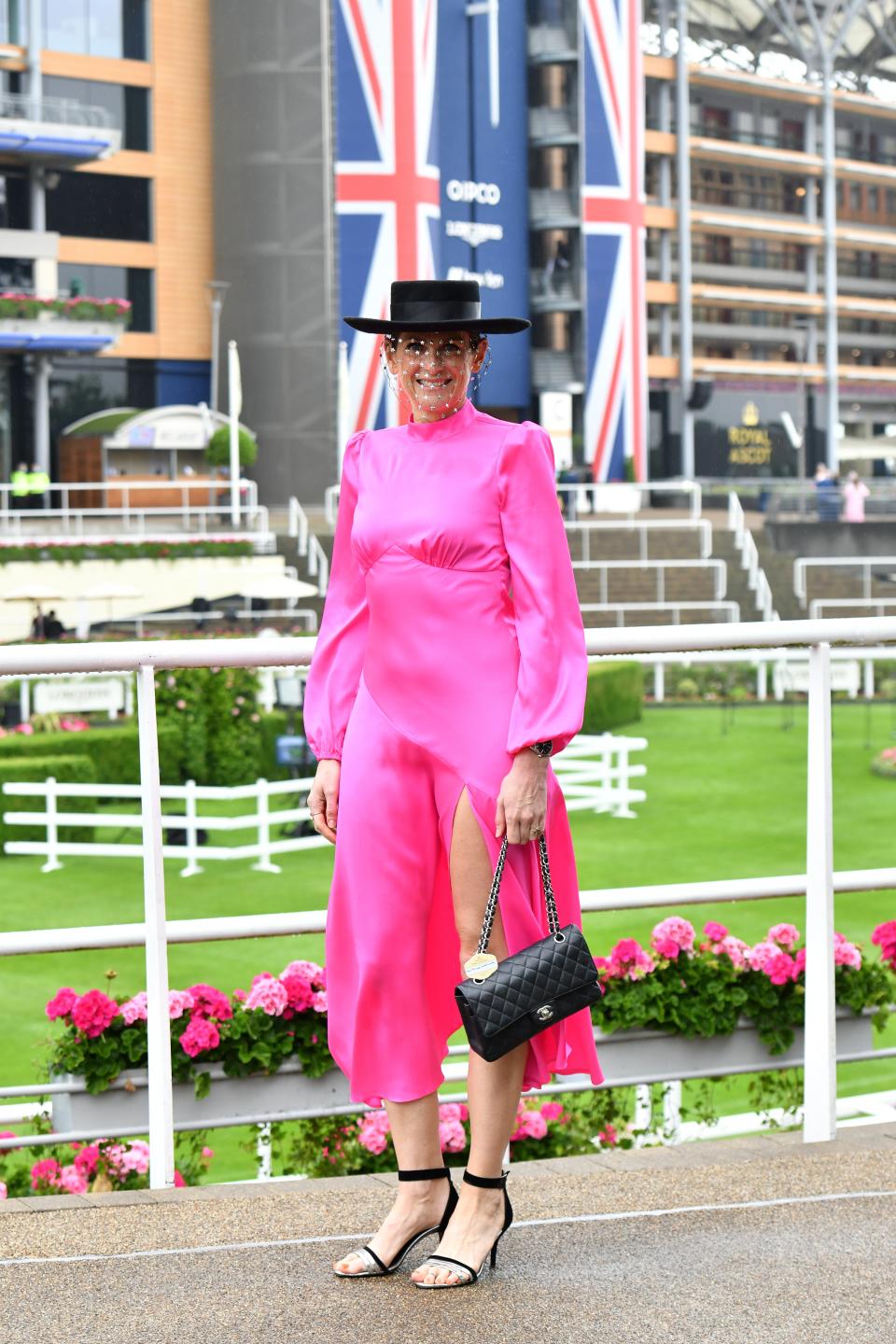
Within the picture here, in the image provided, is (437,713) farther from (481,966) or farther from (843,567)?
(843,567)

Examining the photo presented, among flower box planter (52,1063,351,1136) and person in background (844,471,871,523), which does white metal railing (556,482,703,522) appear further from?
flower box planter (52,1063,351,1136)

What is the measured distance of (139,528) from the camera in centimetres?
3123

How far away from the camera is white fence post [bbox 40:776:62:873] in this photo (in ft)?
40.5

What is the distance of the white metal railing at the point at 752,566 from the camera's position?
30.0 meters

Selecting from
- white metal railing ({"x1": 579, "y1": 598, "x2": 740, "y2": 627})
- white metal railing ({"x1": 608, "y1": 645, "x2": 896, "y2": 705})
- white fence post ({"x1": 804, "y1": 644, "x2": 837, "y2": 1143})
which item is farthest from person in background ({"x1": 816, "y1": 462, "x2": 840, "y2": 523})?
white fence post ({"x1": 804, "y1": 644, "x2": 837, "y2": 1143})

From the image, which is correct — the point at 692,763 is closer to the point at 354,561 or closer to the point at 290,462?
the point at 354,561

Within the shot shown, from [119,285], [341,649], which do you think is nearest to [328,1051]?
[341,649]

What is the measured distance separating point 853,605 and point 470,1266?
2675 cm

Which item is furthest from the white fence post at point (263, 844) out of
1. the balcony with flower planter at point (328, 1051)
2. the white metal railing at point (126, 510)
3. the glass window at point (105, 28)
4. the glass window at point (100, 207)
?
the glass window at point (105, 28)

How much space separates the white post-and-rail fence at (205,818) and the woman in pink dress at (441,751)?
304 inches

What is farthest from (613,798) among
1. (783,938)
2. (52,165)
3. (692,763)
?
(52,165)

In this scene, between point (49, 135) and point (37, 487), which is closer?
point (37, 487)

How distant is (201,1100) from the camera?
3850 millimetres

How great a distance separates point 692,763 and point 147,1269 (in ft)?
54.6
